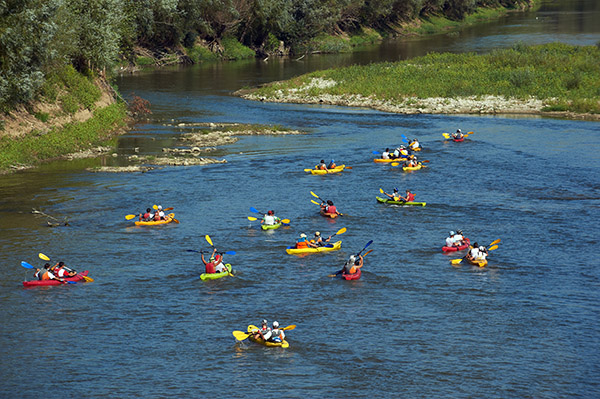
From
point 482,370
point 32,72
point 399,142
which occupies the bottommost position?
point 482,370

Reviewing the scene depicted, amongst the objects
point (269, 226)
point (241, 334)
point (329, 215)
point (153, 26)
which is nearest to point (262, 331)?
point (241, 334)

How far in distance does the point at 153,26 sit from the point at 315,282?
87.9 m

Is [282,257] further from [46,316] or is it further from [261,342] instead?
[46,316]

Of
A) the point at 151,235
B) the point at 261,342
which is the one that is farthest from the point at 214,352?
the point at 151,235

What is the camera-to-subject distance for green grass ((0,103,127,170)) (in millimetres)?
56375

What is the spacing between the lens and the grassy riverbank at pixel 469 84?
80.1 metres

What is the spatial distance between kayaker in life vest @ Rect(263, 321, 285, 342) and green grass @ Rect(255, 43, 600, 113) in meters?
57.2

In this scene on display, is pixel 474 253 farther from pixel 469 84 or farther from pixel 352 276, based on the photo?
pixel 469 84

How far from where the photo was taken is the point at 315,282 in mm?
36688

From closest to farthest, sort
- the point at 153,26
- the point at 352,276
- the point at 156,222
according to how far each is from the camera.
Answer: the point at 352,276, the point at 156,222, the point at 153,26

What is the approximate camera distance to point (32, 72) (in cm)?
5784

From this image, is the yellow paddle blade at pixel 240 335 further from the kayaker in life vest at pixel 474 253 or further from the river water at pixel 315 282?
the kayaker in life vest at pixel 474 253

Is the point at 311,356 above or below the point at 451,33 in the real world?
below

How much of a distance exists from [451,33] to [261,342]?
466ft
